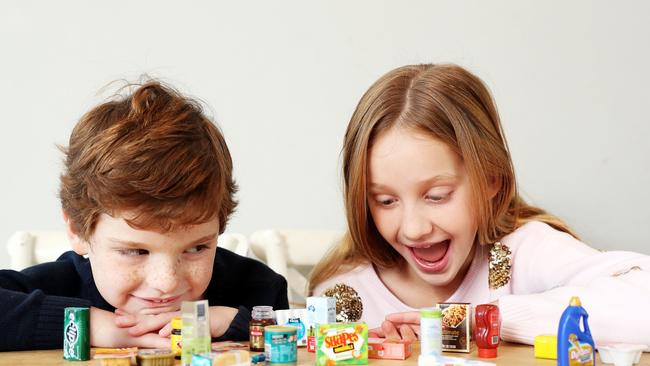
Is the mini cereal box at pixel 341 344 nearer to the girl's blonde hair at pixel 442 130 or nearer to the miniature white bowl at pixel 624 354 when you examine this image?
the miniature white bowl at pixel 624 354

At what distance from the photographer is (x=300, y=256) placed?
212 centimetres

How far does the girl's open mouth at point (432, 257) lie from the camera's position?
1646 millimetres

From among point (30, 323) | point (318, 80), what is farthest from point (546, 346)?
point (318, 80)

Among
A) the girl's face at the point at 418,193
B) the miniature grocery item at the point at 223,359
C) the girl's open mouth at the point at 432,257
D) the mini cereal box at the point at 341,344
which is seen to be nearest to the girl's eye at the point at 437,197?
the girl's face at the point at 418,193

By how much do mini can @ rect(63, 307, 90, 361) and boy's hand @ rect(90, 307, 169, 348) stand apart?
9cm

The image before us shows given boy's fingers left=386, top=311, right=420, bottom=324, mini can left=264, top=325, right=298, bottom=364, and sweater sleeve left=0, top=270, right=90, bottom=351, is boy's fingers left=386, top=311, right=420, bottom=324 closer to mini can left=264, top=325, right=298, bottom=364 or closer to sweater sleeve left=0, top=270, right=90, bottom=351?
→ mini can left=264, top=325, right=298, bottom=364

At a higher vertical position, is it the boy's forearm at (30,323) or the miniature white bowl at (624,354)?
the boy's forearm at (30,323)

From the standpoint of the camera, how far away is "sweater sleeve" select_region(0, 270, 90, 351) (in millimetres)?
1301

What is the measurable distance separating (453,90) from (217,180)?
Answer: 0.52m

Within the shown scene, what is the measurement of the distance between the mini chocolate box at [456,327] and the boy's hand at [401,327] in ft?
0.49

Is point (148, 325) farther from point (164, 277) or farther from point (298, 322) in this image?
point (298, 322)


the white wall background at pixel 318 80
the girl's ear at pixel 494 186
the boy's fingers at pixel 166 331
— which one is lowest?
the boy's fingers at pixel 166 331

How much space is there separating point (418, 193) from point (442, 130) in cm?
13

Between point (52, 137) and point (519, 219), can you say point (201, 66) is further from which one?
point (519, 219)
